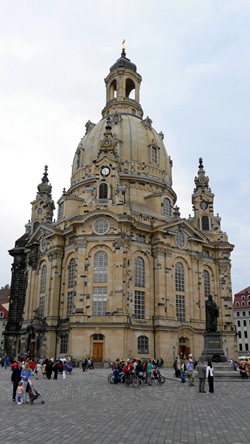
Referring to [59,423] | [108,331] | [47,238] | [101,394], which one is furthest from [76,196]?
[59,423]

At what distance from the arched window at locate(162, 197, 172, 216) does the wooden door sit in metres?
22.2

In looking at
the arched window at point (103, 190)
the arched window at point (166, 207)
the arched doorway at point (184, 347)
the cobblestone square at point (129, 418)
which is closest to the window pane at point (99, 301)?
the arched doorway at point (184, 347)

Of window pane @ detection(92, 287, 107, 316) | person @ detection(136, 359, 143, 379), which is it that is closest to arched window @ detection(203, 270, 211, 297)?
window pane @ detection(92, 287, 107, 316)

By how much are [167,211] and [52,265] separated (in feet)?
61.9

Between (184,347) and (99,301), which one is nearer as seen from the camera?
(99,301)

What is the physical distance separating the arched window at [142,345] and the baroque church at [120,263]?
11 centimetres

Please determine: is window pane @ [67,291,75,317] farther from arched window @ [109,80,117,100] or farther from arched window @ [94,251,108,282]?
arched window @ [109,80,117,100]

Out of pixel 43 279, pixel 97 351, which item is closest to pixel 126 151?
pixel 43 279

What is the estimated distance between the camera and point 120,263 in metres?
47.2

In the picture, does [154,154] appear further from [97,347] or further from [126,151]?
[97,347]

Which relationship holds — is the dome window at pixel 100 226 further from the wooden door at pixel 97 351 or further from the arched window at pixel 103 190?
the wooden door at pixel 97 351

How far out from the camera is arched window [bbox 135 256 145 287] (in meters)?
50.2

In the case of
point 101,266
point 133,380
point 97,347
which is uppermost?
point 101,266

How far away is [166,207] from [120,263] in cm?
1623
